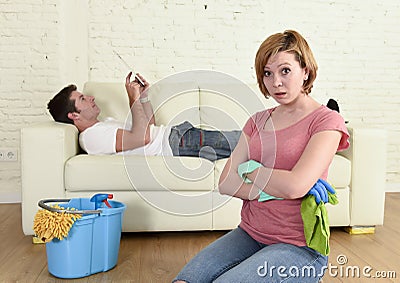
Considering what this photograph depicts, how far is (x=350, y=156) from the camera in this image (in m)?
3.12

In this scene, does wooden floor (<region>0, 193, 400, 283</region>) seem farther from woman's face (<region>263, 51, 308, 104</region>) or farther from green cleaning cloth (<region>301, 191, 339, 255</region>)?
woman's face (<region>263, 51, 308, 104</region>)

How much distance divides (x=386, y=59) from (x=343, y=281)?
8.42 ft

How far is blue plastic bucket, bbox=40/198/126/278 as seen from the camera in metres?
2.33

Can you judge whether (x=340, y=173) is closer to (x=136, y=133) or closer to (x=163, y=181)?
(x=163, y=181)

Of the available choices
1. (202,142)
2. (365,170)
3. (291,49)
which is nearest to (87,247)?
(202,142)

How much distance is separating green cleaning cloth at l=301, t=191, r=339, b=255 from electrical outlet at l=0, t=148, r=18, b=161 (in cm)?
294

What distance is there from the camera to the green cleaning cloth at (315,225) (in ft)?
5.00

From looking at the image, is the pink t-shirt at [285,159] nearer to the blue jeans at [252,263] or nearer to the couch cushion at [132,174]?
the blue jeans at [252,263]

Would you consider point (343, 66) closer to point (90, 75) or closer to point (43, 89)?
point (90, 75)

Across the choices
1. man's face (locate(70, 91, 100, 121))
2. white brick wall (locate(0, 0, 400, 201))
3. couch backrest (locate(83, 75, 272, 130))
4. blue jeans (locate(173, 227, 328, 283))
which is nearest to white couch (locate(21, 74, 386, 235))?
man's face (locate(70, 91, 100, 121))

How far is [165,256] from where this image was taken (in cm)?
267

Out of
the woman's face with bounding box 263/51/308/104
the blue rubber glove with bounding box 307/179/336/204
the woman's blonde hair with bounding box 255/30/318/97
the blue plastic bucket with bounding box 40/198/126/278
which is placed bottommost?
the blue plastic bucket with bounding box 40/198/126/278

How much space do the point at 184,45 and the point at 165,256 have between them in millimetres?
1955

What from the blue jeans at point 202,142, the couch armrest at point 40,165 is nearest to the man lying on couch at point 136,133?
the blue jeans at point 202,142
